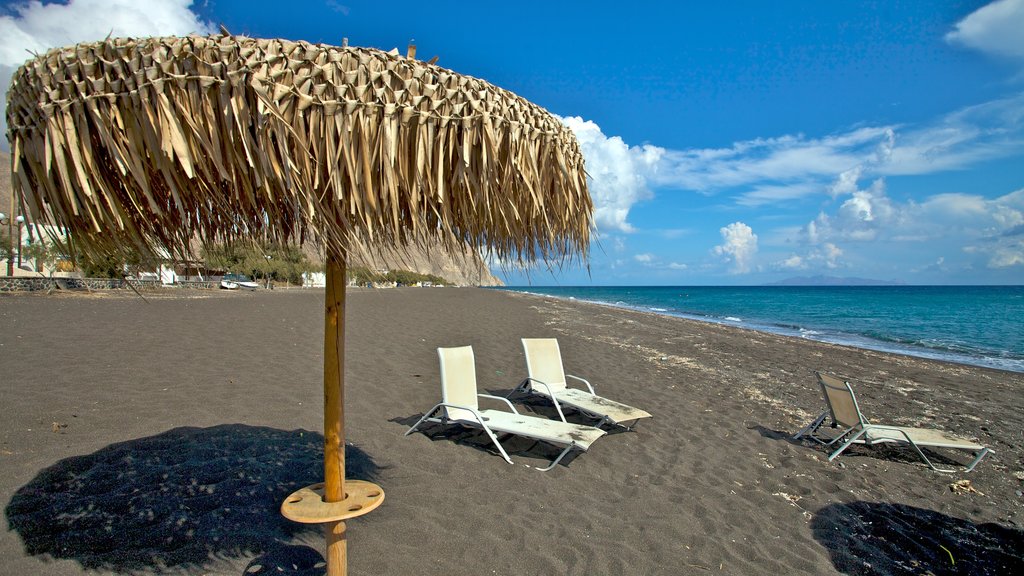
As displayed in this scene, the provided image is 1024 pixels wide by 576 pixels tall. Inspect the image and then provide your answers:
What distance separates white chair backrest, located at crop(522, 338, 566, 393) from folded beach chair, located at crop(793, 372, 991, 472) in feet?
8.30

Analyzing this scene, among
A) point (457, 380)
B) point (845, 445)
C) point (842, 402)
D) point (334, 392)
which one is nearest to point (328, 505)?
point (334, 392)

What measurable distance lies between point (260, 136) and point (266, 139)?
2cm

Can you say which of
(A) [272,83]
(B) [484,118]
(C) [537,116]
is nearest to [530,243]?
(C) [537,116]

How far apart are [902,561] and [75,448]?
5548mm

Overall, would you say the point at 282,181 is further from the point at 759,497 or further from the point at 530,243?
the point at 759,497

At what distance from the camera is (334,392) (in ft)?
7.43

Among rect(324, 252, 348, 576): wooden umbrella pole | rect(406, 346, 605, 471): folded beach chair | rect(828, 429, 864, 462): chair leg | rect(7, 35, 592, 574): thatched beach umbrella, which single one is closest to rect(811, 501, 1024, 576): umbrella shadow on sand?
rect(828, 429, 864, 462): chair leg

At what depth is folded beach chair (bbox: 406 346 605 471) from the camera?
13.8ft

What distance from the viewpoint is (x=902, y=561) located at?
10.3 ft

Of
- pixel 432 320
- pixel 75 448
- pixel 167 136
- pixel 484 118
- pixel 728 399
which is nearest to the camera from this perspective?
pixel 167 136

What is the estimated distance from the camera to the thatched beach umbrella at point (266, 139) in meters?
1.51

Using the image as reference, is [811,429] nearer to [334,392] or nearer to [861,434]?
[861,434]

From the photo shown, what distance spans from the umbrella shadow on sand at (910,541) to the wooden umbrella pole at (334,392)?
290 cm

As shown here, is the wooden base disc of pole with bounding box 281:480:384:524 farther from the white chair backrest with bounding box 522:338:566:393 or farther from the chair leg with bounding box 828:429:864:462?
the chair leg with bounding box 828:429:864:462
